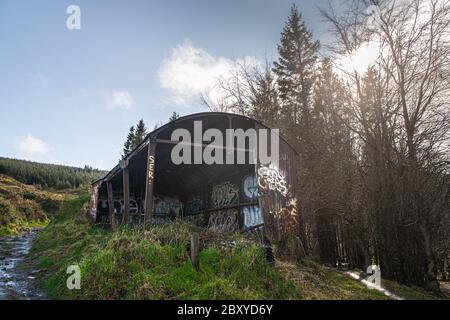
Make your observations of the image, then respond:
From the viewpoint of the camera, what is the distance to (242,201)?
482 inches

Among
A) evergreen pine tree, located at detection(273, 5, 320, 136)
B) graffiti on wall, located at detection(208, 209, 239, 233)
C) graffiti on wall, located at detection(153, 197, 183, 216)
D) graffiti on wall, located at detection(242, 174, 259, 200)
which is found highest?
evergreen pine tree, located at detection(273, 5, 320, 136)

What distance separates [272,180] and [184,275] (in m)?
4.97

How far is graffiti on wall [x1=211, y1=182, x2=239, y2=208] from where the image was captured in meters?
12.8

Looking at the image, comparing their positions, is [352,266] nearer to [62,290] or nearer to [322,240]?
[322,240]

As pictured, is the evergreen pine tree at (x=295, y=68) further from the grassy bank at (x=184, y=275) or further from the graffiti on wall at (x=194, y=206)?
the grassy bank at (x=184, y=275)

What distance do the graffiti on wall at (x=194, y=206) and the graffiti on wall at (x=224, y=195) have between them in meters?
1.47

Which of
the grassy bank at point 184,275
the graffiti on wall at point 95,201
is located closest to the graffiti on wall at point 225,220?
the grassy bank at point 184,275

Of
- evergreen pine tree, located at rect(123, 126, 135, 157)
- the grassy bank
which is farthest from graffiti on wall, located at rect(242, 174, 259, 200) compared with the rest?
evergreen pine tree, located at rect(123, 126, 135, 157)

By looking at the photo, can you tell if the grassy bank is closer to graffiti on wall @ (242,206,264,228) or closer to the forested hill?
graffiti on wall @ (242,206,264,228)

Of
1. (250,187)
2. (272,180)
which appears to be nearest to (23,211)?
(250,187)

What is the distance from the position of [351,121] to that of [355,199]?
3183 millimetres

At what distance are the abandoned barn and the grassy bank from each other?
126cm

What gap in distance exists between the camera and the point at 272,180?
9.85 m

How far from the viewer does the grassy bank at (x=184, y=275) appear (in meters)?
5.39
